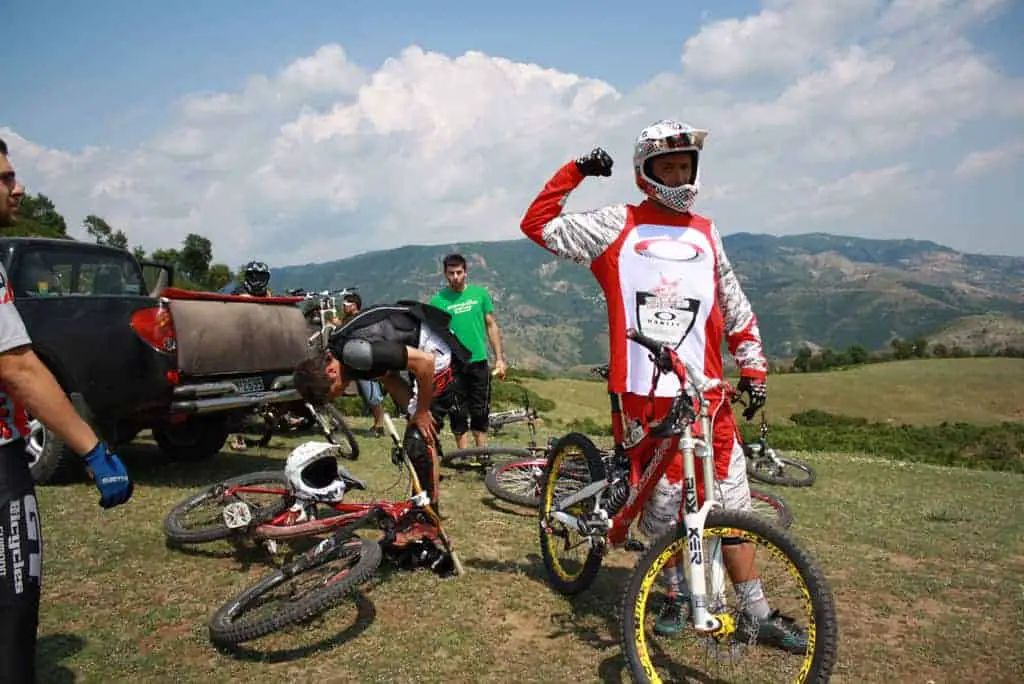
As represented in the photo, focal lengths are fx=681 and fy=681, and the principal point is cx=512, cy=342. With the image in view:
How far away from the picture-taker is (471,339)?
9.03 m

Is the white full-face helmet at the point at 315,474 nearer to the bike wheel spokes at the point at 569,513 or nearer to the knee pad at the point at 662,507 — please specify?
the bike wheel spokes at the point at 569,513

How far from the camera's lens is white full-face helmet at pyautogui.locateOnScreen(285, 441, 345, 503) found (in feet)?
15.5

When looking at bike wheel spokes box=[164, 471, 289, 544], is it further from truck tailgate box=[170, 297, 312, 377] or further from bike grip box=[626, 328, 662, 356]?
bike grip box=[626, 328, 662, 356]

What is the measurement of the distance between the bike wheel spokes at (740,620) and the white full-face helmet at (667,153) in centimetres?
183

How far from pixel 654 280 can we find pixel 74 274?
6.53m

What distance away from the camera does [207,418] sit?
8.14 m

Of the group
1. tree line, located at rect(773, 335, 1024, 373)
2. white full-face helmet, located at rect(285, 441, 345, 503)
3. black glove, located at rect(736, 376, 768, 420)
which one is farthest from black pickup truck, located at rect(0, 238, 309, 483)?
tree line, located at rect(773, 335, 1024, 373)

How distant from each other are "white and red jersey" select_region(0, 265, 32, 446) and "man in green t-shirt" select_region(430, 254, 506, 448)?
20.1 ft

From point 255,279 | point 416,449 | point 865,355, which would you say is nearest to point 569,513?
point 416,449

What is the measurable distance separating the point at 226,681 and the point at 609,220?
129 inches

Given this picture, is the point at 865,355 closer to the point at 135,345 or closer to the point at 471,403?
the point at 471,403

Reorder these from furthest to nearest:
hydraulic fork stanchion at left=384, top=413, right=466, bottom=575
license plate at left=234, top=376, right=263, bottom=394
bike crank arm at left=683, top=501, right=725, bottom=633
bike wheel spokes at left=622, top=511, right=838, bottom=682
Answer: license plate at left=234, top=376, right=263, bottom=394 → hydraulic fork stanchion at left=384, top=413, right=466, bottom=575 → bike crank arm at left=683, top=501, right=725, bottom=633 → bike wheel spokes at left=622, top=511, right=838, bottom=682

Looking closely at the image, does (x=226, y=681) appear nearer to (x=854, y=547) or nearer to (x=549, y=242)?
(x=549, y=242)

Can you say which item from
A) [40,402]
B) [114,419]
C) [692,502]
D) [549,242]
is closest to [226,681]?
[40,402]
